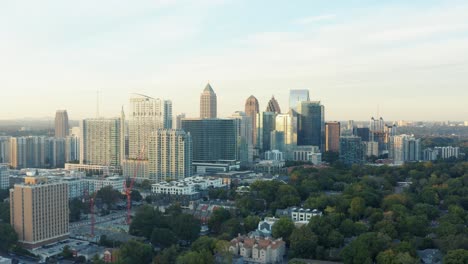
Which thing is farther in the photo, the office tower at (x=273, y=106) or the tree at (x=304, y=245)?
the office tower at (x=273, y=106)

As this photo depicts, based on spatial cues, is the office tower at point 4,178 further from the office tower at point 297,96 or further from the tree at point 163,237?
the office tower at point 297,96

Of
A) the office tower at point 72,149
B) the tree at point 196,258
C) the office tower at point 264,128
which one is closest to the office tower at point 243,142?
the office tower at point 264,128

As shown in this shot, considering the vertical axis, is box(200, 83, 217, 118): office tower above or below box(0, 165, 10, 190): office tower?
above

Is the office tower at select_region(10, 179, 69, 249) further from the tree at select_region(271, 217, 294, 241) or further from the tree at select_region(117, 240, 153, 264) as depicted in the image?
the tree at select_region(271, 217, 294, 241)

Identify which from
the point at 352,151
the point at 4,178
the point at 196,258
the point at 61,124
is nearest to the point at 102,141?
the point at 4,178

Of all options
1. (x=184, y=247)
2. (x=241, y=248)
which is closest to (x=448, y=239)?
(x=241, y=248)

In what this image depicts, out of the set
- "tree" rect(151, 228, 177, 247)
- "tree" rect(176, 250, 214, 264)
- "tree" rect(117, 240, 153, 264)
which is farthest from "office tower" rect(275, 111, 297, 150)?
"tree" rect(176, 250, 214, 264)
